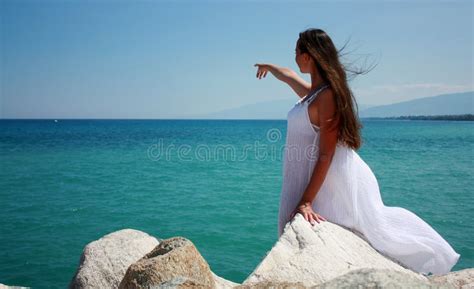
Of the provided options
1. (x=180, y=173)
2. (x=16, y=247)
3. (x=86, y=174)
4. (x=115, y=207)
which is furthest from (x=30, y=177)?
(x=16, y=247)

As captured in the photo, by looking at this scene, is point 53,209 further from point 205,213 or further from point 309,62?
point 309,62

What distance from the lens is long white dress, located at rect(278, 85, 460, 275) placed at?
3.17 meters

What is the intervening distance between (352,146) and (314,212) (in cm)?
59

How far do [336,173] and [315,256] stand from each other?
698 mm

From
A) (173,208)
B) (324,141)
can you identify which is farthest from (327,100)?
(173,208)

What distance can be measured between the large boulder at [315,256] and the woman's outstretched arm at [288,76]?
49.8 inches

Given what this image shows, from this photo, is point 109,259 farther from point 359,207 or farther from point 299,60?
point 299,60

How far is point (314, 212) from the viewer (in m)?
3.24

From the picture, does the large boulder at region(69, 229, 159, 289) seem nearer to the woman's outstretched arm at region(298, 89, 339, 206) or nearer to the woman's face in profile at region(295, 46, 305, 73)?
the woman's outstretched arm at region(298, 89, 339, 206)

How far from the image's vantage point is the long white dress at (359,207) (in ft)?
10.4

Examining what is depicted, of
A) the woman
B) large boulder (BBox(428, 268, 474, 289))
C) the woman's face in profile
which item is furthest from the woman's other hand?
the woman's face in profile

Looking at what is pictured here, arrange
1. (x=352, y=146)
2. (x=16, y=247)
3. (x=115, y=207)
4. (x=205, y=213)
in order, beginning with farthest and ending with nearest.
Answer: (x=115, y=207) < (x=205, y=213) < (x=16, y=247) < (x=352, y=146)

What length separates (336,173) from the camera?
10.5ft

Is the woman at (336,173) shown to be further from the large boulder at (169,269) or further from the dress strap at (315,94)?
the large boulder at (169,269)
